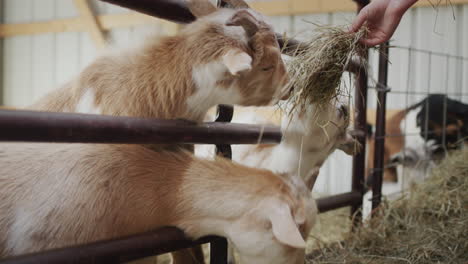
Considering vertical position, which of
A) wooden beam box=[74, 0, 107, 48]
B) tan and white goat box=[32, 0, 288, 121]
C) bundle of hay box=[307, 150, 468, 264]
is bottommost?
bundle of hay box=[307, 150, 468, 264]

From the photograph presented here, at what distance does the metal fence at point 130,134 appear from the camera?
3.97 feet

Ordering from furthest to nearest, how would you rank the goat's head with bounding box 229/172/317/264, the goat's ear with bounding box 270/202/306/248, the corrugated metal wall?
the corrugated metal wall → the goat's head with bounding box 229/172/317/264 → the goat's ear with bounding box 270/202/306/248

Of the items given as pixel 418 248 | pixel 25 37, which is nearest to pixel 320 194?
pixel 418 248

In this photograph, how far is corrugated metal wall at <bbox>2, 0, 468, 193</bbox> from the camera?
5.83 m

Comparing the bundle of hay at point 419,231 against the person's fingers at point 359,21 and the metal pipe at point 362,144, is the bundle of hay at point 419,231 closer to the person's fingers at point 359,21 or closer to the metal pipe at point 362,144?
the metal pipe at point 362,144

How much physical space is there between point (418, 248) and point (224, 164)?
1.32m

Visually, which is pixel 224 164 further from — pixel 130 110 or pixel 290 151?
pixel 290 151

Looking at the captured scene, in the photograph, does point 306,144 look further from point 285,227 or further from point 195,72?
point 285,227

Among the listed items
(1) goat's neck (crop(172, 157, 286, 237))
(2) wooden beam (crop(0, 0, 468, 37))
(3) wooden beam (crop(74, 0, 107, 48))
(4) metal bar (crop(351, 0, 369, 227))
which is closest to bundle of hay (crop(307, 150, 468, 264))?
(4) metal bar (crop(351, 0, 369, 227))

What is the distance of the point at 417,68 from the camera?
615 centimetres

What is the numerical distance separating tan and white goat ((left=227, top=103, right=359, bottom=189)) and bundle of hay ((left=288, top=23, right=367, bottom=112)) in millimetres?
156

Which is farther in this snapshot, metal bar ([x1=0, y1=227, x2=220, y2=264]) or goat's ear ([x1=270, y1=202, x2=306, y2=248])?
goat's ear ([x1=270, y1=202, x2=306, y2=248])

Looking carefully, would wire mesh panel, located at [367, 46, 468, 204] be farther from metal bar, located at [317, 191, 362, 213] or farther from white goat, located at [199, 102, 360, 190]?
white goat, located at [199, 102, 360, 190]

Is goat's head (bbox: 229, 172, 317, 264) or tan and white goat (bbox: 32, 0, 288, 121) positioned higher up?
tan and white goat (bbox: 32, 0, 288, 121)
